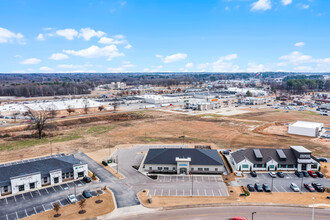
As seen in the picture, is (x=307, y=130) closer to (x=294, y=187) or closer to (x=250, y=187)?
(x=294, y=187)

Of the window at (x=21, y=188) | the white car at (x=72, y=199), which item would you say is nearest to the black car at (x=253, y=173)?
the white car at (x=72, y=199)

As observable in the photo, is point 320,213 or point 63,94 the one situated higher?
point 63,94

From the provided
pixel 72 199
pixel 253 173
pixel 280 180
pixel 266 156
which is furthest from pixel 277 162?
pixel 72 199

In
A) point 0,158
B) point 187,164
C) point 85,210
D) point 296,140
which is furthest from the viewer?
point 296,140

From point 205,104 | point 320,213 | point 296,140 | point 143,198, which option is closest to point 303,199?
point 320,213

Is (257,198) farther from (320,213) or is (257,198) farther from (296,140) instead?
(296,140)

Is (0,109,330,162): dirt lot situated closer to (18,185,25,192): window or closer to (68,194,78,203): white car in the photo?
(18,185,25,192): window
